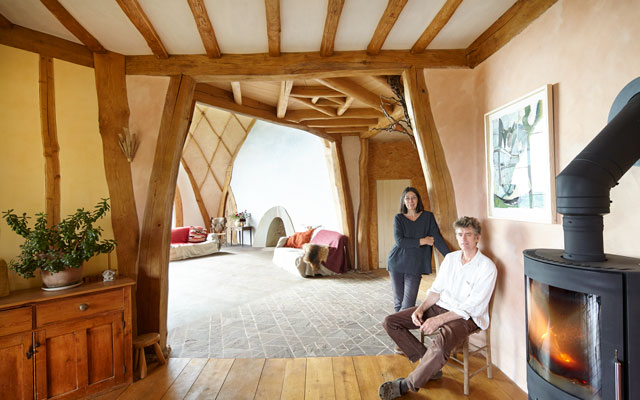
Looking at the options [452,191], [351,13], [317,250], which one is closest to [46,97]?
[351,13]

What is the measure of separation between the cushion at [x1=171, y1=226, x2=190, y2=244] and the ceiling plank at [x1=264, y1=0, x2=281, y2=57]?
6.96 metres

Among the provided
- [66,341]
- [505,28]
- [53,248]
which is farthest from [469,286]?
[53,248]

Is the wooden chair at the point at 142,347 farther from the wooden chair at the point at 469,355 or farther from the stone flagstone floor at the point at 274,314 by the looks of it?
the wooden chair at the point at 469,355

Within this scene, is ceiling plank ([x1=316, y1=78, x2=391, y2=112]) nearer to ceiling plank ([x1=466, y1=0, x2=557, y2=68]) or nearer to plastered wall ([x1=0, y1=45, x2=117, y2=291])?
ceiling plank ([x1=466, y1=0, x2=557, y2=68])

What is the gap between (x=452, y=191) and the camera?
2.87m

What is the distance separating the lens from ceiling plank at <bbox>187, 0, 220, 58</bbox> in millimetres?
2122

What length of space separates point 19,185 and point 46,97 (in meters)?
0.69

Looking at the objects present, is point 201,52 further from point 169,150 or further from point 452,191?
point 452,191

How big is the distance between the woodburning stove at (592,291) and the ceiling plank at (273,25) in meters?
1.91

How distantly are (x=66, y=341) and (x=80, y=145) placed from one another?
57.5 inches

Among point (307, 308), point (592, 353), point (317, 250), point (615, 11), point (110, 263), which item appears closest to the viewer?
point (592, 353)

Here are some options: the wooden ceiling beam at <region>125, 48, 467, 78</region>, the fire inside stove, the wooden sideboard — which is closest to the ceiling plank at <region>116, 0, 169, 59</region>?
the wooden ceiling beam at <region>125, 48, 467, 78</region>

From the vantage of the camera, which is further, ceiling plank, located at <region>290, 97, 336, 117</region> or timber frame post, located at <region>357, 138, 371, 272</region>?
timber frame post, located at <region>357, 138, 371, 272</region>

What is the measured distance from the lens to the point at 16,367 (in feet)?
6.55
